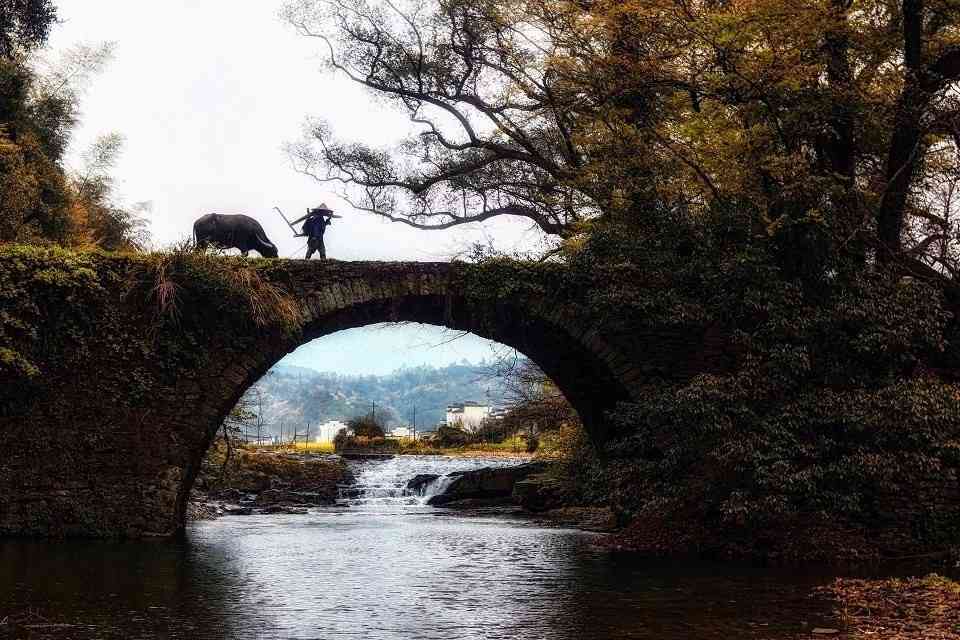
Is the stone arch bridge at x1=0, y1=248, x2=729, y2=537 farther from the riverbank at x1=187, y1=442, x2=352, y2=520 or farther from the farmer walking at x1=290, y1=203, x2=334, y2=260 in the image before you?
the riverbank at x1=187, y1=442, x2=352, y2=520

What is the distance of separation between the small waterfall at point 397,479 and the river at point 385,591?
10643mm

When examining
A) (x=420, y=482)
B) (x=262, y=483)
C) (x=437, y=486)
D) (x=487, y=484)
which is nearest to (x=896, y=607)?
(x=487, y=484)

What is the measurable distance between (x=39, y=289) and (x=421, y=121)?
28.7 feet

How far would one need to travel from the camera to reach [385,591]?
8352mm

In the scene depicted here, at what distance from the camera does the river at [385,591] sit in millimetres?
6613

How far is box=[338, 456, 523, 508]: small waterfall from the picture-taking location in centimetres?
2456

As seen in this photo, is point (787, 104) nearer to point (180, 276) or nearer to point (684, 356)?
point (684, 356)

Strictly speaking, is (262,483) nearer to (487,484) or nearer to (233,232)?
(487,484)

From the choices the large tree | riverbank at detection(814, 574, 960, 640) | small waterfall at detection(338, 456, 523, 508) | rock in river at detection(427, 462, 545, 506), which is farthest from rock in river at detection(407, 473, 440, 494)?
riverbank at detection(814, 574, 960, 640)

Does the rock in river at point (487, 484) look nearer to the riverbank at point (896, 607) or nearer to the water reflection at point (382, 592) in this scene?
the water reflection at point (382, 592)

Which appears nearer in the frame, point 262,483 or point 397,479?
point 262,483

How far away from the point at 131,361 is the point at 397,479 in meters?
14.8

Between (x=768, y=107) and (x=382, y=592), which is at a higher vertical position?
(x=768, y=107)

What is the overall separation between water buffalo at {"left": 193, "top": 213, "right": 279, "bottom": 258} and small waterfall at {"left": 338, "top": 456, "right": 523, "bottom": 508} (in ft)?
33.5
